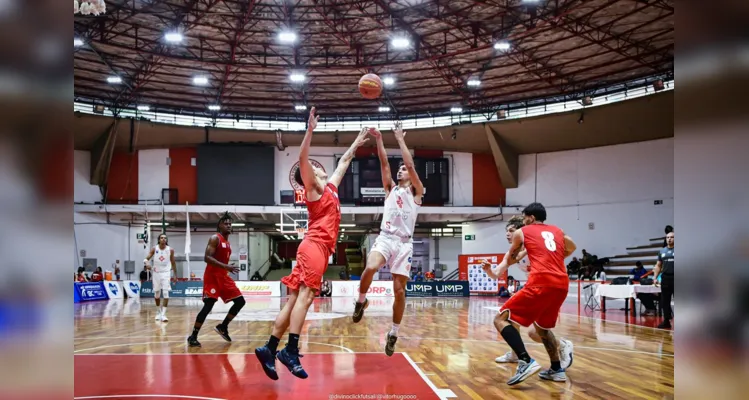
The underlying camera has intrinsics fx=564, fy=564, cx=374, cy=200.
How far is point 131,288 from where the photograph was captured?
24.8 m

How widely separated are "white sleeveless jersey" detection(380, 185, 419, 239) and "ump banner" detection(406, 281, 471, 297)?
62.4 feet

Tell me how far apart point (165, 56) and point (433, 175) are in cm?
1537

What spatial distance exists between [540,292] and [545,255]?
36 centimetres

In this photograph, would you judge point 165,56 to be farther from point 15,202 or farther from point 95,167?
point 15,202

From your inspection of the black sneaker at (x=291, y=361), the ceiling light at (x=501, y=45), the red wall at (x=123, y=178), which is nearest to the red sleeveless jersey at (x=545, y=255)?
the black sneaker at (x=291, y=361)

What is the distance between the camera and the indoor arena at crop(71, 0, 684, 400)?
565 centimetres

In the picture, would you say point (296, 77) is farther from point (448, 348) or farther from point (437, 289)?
point (448, 348)

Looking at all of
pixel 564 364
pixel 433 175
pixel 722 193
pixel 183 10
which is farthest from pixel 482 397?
pixel 433 175

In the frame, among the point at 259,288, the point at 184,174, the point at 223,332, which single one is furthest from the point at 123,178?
the point at 223,332

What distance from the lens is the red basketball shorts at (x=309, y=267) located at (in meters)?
5.16

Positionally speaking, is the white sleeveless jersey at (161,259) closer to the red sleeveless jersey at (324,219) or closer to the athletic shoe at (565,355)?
the red sleeveless jersey at (324,219)

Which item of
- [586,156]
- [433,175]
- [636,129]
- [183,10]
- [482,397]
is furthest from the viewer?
[433,175]

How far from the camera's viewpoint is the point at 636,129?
85.9 feet

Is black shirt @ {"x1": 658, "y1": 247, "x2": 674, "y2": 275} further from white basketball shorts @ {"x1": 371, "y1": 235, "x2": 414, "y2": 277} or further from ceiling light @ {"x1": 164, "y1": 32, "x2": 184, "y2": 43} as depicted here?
ceiling light @ {"x1": 164, "y1": 32, "x2": 184, "y2": 43}
